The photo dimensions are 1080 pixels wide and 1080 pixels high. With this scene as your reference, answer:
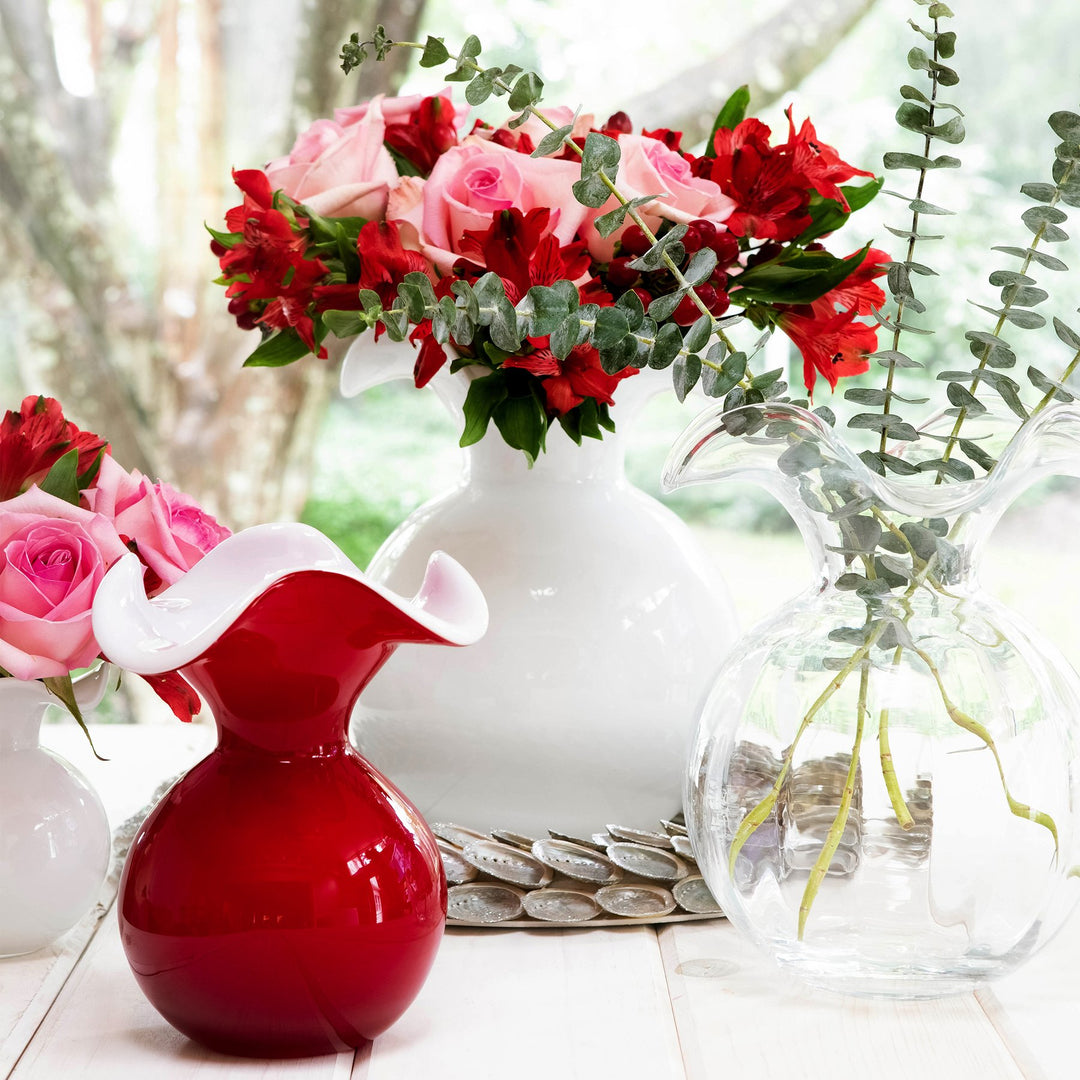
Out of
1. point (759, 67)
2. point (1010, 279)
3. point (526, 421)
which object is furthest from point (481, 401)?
point (759, 67)

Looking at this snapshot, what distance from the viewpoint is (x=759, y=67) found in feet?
7.34

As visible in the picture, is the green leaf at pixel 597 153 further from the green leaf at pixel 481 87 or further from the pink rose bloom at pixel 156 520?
A: the pink rose bloom at pixel 156 520

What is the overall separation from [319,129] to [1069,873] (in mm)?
488

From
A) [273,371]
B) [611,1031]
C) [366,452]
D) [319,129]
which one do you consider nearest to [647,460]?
[366,452]

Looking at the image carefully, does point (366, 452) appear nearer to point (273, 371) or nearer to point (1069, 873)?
point (273, 371)

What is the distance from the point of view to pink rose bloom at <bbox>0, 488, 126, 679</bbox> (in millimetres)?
510

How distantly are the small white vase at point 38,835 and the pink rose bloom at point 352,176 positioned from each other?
9.8 inches

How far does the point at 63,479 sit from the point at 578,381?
0.22m

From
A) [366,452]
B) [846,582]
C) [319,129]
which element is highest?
[319,129]

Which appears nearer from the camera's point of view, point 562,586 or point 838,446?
point 838,446

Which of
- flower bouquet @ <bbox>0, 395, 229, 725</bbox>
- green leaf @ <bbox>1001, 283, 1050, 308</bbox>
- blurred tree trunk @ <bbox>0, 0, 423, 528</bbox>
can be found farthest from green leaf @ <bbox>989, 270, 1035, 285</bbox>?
blurred tree trunk @ <bbox>0, 0, 423, 528</bbox>

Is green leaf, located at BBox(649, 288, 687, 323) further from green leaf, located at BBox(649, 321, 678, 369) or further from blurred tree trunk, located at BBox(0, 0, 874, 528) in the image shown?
blurred tree trunk, located at BBox(0, 0, 874, 528)

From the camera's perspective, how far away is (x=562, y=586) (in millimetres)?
647

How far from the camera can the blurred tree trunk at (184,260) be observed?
2127mm
